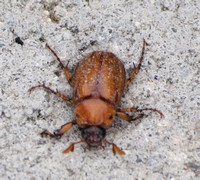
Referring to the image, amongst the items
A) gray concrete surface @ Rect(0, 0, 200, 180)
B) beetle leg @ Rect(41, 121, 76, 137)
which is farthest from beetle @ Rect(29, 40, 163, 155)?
gray concrete surface @ Rect(0, 0, 200, 180)

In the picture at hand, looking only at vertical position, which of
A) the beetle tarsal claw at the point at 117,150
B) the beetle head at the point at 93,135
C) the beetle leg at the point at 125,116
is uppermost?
the beetle leg at the point at 125,116

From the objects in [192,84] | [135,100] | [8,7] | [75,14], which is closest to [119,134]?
[135,100]

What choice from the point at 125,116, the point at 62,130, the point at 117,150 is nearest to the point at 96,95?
the point at 125,116

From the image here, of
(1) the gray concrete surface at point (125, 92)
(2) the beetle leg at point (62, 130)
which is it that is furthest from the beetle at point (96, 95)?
(1) the gray concrete surface at point (125, 92)

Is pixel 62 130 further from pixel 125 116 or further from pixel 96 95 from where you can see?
pixel 125 116

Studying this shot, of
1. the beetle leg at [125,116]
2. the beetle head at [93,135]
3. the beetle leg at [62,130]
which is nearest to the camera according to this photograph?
the beetle head at [93,135]

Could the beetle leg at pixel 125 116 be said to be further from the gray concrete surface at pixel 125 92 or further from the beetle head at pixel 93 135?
the beetle head at pixel 93 135

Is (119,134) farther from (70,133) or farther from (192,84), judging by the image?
(192,84)
